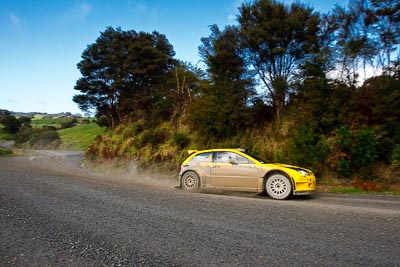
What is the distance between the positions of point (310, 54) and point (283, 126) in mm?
3415

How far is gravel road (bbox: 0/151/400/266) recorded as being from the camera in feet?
12.3

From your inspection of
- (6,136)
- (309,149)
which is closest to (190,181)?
(309,149)

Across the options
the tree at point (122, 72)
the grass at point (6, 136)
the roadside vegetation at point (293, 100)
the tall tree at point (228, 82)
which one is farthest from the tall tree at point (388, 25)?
the grass at point (6, 136)

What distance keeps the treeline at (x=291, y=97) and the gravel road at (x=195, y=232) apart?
10.2 ft

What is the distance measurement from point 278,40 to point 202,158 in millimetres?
6995

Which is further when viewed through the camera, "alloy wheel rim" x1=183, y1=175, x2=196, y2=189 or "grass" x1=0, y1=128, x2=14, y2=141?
"grass" x1=0, y1=128, x2=14, y2=141

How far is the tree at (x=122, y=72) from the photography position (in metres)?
20.9

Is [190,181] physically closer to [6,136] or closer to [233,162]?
[233,162]

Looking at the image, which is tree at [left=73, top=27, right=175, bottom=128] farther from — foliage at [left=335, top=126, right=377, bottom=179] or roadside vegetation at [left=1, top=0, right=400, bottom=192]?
foliage at [left=335, top=126, right=377, bottom=179]

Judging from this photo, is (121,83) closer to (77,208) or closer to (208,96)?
(208,96)

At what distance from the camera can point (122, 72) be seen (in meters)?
22.0

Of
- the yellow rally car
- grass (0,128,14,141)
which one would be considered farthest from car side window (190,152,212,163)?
grass (0,128,14,141)

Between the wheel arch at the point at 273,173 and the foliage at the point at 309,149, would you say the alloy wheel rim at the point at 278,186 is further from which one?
the foliage at the point at 309,149

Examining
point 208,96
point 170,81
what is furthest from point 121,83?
point 208,96
